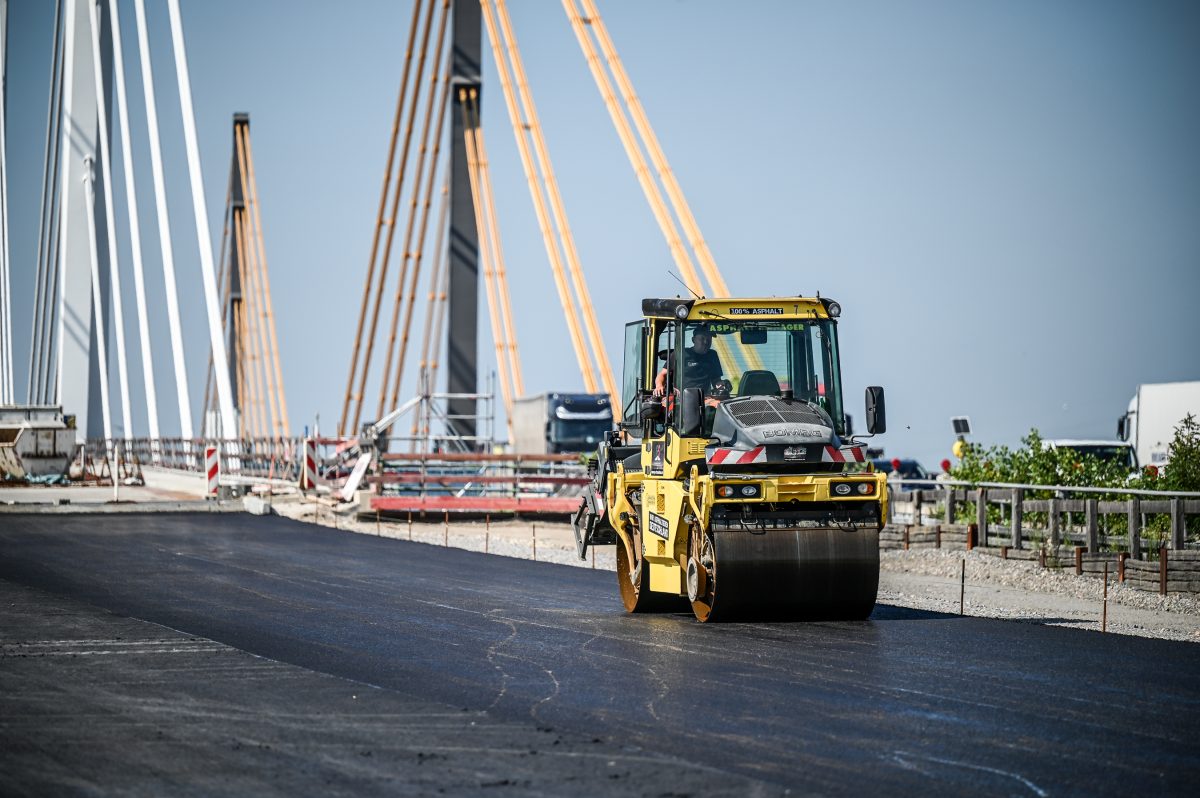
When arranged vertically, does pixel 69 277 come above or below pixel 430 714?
above

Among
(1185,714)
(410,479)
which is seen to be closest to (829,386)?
(1185,714)

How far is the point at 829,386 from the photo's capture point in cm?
1477

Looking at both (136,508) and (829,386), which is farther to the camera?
(136,508)

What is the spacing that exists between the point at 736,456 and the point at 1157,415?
2636 centimetres

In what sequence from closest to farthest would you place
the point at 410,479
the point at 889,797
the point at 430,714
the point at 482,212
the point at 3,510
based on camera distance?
the point at 889,797
the point at 430,714
the point at 3,510
the point at 410,479
the point at 482,212

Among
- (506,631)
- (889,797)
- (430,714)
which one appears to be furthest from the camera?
(506,631)

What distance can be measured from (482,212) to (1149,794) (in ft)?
153

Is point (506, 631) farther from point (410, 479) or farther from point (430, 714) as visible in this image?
point (410, 479)

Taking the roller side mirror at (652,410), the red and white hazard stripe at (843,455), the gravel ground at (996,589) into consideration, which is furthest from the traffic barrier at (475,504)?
the red and white hazard stripe at (843,455)

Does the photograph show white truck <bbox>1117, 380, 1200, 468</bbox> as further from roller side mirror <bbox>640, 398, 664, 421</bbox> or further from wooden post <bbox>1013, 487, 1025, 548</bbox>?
roller side mirror <bbox>640, 398, 664, 421</bbox>

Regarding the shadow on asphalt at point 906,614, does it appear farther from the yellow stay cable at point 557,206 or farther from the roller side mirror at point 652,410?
the yellow stay cable at point 557,206

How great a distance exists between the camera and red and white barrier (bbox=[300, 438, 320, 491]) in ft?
127

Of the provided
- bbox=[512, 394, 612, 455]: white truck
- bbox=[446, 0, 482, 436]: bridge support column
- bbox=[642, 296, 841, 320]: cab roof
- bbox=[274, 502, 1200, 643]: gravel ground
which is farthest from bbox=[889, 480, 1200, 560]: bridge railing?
bbox=[446, 0, 482, 436]: bridge support column

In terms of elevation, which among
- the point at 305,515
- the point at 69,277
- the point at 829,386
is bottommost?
the point at 305,515
